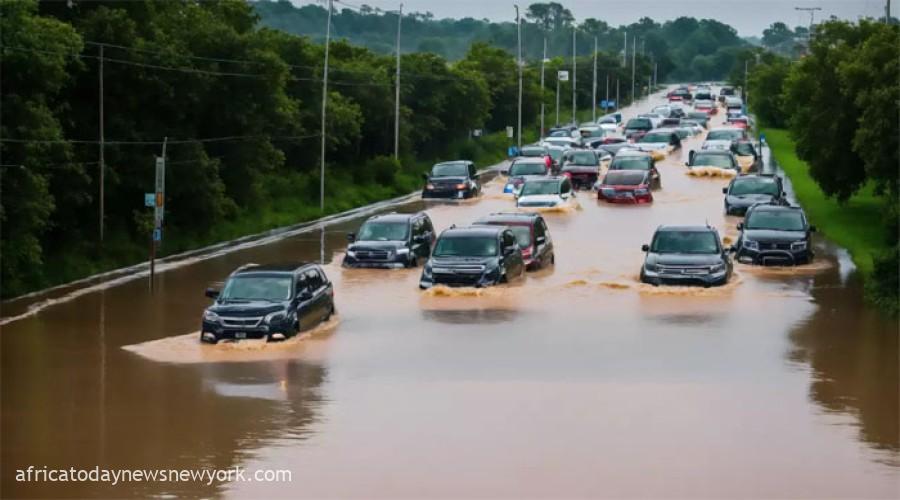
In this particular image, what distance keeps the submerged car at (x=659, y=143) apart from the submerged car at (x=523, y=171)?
790 inches

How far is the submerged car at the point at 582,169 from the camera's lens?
70.8 metres

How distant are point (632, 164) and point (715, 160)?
9.28 metres

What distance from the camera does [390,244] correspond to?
41.9 metres

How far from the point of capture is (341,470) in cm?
2011

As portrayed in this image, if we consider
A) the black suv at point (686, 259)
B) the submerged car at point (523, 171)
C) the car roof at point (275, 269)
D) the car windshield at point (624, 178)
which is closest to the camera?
the car roof at point (275, 269)

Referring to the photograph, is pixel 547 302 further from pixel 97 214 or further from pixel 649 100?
pixel 649 100

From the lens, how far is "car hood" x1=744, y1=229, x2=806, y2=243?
42.3 metres

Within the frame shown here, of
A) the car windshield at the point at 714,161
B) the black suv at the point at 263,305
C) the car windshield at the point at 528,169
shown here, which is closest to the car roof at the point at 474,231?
the black suv at the point at 263,305

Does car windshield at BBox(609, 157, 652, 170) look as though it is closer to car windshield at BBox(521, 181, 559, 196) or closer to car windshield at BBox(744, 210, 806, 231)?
car windshield at BBox(521, 181, 559, 196)

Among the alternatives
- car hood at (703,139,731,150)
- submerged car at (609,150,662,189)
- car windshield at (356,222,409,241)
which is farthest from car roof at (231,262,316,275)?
car hood at (703,139,731,150)

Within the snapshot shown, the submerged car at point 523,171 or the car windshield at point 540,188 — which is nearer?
the car windshield at point 540,188

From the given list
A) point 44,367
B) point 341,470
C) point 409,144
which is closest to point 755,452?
point 341,470

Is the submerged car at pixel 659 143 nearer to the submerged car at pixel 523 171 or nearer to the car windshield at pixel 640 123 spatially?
the car windshield at pixel 640 123

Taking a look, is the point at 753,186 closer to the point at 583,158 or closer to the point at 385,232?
the point at 583,158
